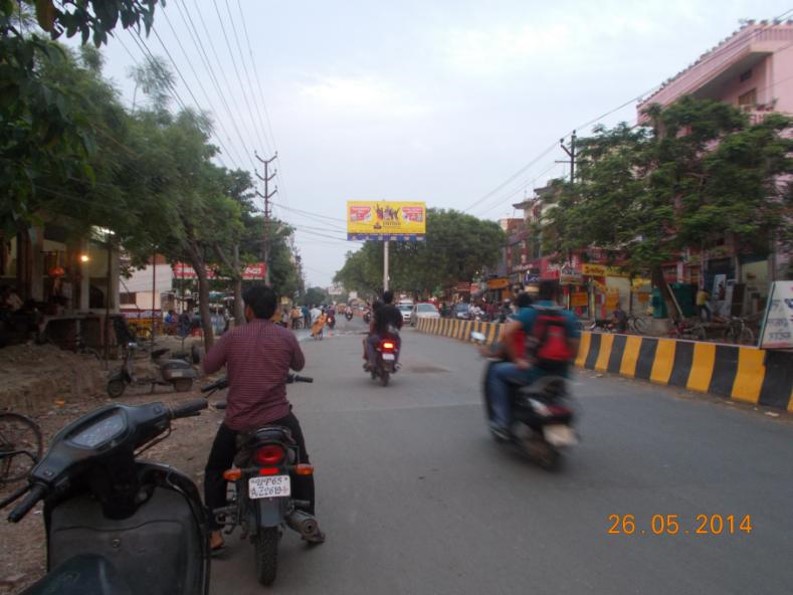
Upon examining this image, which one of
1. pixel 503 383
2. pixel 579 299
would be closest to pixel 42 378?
pixel 503 383

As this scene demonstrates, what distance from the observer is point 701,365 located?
32.8 feet

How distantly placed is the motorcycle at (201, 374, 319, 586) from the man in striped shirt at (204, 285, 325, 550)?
0.50 feet

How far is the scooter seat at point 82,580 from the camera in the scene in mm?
1876

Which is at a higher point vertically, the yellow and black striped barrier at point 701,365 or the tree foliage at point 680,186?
the tree foliage at point 680,186

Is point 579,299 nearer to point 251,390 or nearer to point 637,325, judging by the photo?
point 637,325

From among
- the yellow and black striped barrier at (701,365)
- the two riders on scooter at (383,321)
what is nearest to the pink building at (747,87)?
the yellow and black striped barrier at (701,365)

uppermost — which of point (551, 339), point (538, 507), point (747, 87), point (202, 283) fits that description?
point (747, 87)

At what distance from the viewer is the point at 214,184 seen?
42.6 feet

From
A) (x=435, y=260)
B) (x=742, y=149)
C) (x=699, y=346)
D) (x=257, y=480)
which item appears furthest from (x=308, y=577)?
(x=435, y=260)

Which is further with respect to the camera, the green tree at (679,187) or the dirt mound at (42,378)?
the green tree at (679,187)

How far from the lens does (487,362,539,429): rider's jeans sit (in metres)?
6.01

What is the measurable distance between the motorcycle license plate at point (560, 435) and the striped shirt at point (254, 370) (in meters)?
2.50

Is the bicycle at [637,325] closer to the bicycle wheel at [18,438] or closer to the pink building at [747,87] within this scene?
the pink building at [747,87]

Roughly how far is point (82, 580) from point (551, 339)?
4.51m
